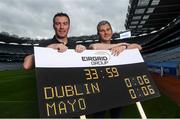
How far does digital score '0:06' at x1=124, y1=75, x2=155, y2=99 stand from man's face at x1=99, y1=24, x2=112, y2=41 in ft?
2.41

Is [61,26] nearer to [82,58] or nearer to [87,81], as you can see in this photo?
[82,58]

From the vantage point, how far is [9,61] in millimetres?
94000

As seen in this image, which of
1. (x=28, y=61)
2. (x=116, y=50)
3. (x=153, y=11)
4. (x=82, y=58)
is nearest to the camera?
(x=28, y=61)

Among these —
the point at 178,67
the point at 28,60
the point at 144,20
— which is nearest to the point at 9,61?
the point at 144,20

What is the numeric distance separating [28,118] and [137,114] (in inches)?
121

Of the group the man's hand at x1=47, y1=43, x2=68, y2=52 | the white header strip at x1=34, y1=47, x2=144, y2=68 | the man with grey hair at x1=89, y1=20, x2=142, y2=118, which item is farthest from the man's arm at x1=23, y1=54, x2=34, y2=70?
the man with grey hair at x1=89, y1=20, x2=142, y2=118

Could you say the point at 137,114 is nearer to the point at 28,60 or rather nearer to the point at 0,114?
the point at 0,114

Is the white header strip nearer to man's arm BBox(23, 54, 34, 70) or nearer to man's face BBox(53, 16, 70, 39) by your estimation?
man's arm BBox(23, 54, 34, 70)

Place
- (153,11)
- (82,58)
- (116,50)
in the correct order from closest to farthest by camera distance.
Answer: (82,58), (116,50), (153,11)

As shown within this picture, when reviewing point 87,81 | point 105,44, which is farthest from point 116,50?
point 87,81

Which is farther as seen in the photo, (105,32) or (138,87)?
(105,32)

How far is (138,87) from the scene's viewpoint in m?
4.52

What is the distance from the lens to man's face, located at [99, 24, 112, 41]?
4719mm

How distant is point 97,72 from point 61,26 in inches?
33.7
